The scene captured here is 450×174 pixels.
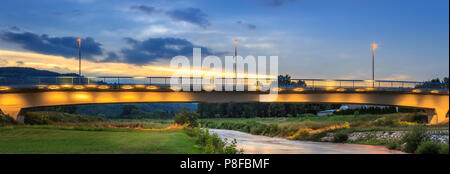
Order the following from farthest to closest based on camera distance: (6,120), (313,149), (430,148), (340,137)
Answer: (340,137)
(6,120)
(313,149)
(430,148)

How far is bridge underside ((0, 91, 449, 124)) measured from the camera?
175ft

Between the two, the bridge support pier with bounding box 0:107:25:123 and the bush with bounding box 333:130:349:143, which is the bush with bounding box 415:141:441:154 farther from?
the bridge support pier with bounding box 0:107:25:123

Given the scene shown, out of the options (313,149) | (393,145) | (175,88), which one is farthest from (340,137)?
(175,88)

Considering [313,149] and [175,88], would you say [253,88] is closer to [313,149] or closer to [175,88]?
[175,88]

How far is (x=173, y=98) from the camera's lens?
55.3m

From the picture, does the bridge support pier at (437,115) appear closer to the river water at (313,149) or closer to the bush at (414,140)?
the river water at (313,149)

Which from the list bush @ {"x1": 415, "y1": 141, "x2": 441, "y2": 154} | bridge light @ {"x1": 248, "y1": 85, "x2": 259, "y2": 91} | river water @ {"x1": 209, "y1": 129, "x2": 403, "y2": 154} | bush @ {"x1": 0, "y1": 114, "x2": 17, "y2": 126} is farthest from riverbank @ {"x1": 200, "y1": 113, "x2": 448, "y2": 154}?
bush @ {"x1": 0, "y1": 114, "x2": 17, "y2": 126}

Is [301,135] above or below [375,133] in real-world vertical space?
below

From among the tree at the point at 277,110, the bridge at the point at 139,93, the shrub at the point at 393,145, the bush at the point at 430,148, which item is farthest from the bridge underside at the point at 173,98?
the tree at the point at 277,110

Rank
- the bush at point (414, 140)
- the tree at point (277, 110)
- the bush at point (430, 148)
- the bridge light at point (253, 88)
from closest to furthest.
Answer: the bush at point (430, 148) < the bush at point (414, 140) < the bridge light at point (253, 88) < the tree at point (277, 110)

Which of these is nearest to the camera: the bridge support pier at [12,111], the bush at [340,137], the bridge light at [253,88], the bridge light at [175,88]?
the bridge support pier at [12,111]

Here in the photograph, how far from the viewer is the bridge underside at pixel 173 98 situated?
2095 inches

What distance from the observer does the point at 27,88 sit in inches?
2031
